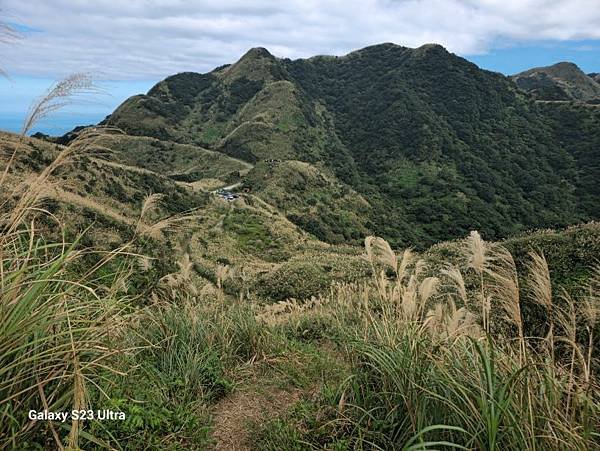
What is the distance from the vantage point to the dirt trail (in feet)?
11.1

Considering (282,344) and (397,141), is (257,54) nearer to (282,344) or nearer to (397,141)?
(397,141)

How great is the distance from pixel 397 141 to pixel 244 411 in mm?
99146

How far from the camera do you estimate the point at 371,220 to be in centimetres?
5788

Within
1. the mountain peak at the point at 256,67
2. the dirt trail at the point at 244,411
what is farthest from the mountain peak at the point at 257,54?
the dirt trail at the point at 244,411

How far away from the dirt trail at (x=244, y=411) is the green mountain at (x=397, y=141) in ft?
140

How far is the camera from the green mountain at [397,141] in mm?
62250

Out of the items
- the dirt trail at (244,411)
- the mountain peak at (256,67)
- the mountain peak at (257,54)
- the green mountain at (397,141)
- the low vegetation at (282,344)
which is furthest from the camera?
the mountain peak at (257,54)

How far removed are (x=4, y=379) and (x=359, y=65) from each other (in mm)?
165613

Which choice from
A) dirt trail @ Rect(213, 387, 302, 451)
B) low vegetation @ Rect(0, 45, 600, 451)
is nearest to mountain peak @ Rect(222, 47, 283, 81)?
low vegetation @ Rect(0, 45, 600, 451)

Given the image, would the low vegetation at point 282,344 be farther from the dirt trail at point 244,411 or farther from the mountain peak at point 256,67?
the mountain peak at point 256,67

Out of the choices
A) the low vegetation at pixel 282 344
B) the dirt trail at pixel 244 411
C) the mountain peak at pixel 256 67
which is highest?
the mountain peak at pixel 256 67

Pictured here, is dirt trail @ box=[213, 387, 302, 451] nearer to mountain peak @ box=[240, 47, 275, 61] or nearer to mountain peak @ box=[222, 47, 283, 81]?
mountain peak @ box=[222, 47, 283, 81]

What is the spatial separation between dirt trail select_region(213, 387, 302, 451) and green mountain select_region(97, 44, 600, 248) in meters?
42.8

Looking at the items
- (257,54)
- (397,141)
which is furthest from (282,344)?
(257,54)
